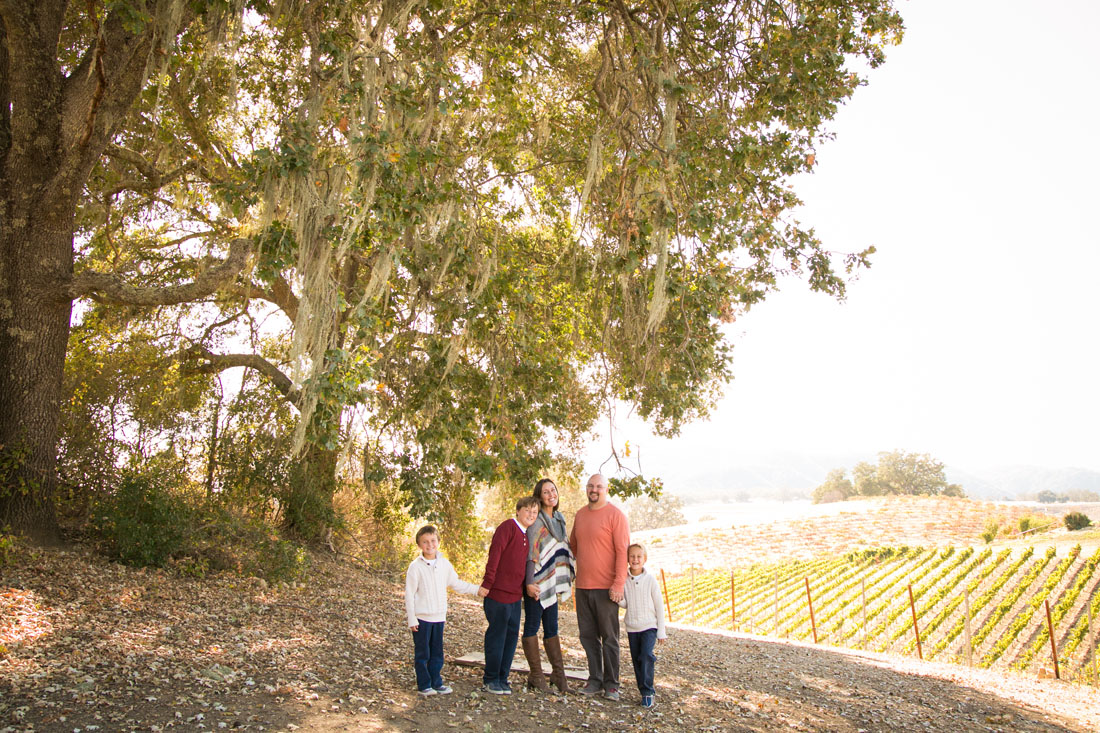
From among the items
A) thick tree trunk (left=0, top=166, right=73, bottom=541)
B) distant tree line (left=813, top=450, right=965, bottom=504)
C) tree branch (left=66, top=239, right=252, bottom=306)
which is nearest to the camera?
thick tree trunk (left=0, top=166, right=73, bottom=541)

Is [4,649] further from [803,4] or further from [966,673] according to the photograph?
[966,673]

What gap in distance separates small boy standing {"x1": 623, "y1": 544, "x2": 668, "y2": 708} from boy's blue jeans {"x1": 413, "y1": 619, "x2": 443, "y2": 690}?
123cm

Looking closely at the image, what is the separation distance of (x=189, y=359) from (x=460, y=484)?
4244mm

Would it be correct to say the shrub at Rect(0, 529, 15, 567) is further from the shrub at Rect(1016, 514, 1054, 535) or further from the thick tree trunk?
the shrub at Rect(1016, 514, 1054, 535)

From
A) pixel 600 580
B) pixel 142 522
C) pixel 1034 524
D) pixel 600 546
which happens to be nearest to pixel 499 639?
pixel 600 580

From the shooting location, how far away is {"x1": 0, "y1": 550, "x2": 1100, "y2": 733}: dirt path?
3723 mm

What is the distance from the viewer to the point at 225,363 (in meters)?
10.2

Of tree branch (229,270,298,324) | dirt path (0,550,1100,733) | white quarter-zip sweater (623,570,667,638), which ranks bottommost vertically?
dirt path (0,550,1100,733)

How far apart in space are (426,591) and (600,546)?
118 centimetres

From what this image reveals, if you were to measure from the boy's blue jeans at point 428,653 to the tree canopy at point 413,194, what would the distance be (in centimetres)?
160

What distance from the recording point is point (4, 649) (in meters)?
4.11

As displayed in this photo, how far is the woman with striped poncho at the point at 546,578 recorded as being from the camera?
4617mm

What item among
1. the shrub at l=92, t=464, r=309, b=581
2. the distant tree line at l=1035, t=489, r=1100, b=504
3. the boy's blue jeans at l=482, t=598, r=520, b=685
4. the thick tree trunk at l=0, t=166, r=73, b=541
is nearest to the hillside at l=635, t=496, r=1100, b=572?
the shrub at l=92, t=464, r=309, b=581

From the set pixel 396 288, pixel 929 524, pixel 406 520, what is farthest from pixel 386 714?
pixel 929 524
